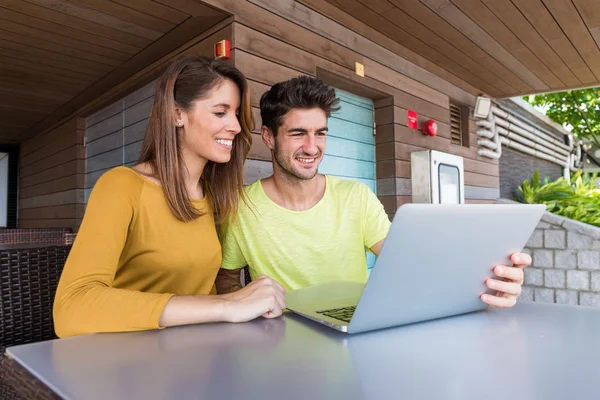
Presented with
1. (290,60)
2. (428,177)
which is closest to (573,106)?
(428,177)

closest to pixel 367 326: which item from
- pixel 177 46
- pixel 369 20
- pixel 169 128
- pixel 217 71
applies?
pixel 169 128

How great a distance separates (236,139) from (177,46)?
186 centimetres

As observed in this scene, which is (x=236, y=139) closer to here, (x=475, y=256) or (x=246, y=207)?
(x=246, y=207)

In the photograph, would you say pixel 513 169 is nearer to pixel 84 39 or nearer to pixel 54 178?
pixel 84 39

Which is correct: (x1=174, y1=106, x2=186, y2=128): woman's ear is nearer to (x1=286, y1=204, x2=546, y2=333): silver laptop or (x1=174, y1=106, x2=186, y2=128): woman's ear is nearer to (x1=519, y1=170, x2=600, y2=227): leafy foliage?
(x1=286, y1=204, x2=546, y2=333): silver laptop

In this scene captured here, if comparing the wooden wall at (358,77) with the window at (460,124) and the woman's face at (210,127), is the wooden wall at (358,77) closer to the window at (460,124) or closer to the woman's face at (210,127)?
the window at (460,124)

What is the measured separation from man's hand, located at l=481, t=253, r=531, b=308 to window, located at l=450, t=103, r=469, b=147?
15.0ft

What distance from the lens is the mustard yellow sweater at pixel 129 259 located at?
85 cm

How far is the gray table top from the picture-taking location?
0.53 meters

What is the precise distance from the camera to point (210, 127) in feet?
4.70

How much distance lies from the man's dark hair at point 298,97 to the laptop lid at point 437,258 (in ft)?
3.31

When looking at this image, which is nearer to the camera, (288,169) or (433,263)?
(433,263)

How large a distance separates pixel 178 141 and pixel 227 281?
1.74ft

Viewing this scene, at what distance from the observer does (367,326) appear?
0.77 meters
